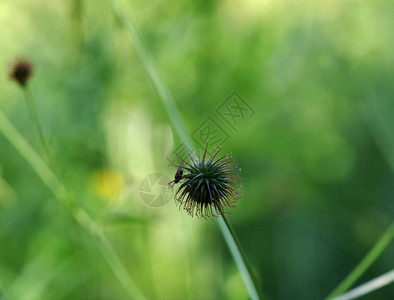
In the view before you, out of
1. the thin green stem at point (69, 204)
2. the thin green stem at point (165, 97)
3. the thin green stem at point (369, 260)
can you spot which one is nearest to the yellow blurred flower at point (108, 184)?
the thin green stem at point (69, 204)

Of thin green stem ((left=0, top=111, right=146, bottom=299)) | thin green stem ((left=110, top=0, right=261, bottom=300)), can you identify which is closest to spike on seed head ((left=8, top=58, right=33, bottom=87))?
thin green stem ((left=0, top=111, right=146, bottom=299))

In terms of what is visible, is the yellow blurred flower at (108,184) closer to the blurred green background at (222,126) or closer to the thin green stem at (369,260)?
the blurred green background at (222,126)

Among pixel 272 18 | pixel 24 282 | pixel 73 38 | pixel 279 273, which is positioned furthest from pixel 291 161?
pixel 24 282

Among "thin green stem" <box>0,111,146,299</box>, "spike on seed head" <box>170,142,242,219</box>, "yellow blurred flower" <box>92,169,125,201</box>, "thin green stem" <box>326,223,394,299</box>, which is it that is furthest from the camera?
"yellow blurred flower" <box>92,169,125,201</box>

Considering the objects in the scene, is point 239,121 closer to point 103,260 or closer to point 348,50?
point 348,50

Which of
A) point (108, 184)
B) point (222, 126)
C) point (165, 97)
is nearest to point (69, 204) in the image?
point (165, 97)

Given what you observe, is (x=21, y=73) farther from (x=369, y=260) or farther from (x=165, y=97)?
(x=369, y=260)

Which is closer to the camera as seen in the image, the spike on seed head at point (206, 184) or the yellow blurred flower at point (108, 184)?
the spike on seed head at point (206, 184)

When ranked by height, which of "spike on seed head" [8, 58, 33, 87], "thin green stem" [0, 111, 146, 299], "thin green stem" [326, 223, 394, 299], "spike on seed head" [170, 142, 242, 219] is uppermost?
"spike on seed head" [8, 58, 33, 87]

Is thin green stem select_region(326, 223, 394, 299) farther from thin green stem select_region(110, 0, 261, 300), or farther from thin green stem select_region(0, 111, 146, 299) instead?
thin green stem select_region(0, 111, 146, 299)
